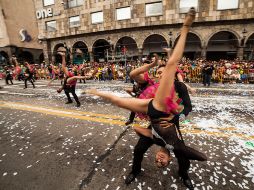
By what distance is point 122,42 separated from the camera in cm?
2386

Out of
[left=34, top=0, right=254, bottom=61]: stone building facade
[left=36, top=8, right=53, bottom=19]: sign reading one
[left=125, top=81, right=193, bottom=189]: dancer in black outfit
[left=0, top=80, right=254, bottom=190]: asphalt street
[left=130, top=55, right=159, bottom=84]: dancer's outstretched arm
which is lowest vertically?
[left=0, top=80, right=254, bottom=190]: asphalt street

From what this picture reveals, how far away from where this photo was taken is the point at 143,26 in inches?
806

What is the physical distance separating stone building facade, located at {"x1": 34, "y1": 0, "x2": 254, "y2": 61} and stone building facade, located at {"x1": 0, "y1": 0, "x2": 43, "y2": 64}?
6790 mm

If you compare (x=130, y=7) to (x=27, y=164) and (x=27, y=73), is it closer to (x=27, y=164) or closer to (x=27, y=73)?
(x=27, y=73)

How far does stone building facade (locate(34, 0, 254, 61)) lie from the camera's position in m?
17.8

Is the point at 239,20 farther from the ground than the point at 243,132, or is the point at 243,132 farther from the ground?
the point at 239,20

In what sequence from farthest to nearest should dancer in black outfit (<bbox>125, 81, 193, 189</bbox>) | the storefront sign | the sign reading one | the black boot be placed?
the storefront sign < the sign reading one < the black boot < dancer in black outfit (<bbox>125, 81, 193, 189</bbox>)

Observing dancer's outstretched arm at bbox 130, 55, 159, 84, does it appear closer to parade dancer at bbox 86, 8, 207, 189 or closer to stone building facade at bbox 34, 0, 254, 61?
parade dancer at bbox 86, 8, 207, 189

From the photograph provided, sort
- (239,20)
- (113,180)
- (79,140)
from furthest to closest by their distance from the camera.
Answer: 1. (239,20)
2. (79,140)
3. (113,180)

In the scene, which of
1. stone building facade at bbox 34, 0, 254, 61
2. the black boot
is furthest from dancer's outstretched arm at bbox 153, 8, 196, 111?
stone building facade at bbox 34, 0, 254, 61

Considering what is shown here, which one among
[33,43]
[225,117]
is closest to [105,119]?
[225,117]

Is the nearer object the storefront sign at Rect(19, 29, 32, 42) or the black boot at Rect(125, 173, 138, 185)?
the black boot at Rect(125, 173, 138, 185)

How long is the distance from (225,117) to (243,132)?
1020 millimetres

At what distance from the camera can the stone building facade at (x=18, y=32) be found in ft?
94.4
